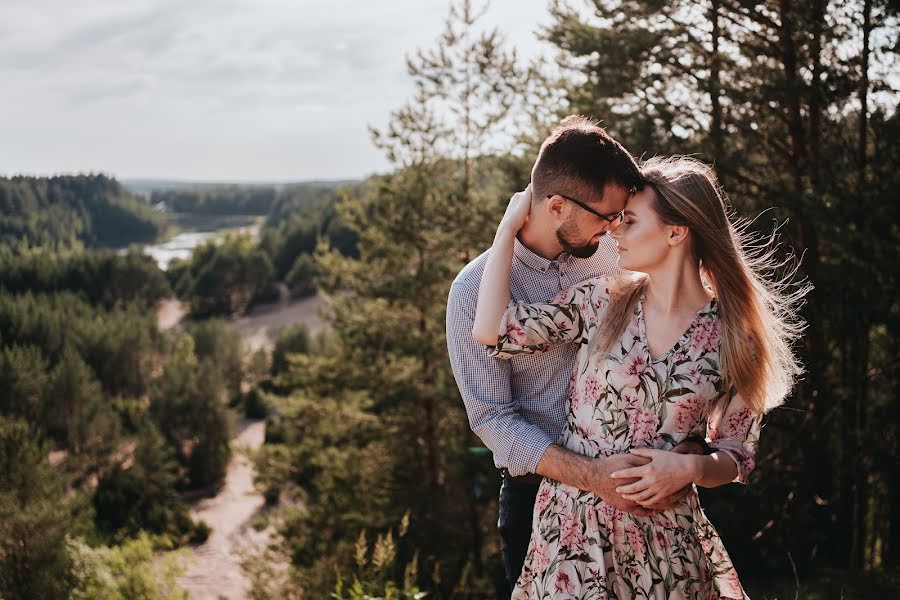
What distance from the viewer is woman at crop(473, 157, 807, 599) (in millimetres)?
2154

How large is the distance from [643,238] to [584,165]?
0.28 m

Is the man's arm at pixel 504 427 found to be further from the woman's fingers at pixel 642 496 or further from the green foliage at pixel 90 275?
the green foliage at pixel 90 275

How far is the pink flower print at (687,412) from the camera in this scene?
215 centimetres

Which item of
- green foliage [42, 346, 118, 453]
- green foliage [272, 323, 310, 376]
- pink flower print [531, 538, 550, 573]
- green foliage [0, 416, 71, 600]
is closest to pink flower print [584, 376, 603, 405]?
pink flower print [531, 538, 550, 573]

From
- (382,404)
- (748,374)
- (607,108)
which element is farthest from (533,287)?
(382,404)

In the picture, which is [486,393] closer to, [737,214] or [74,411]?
[737,214]

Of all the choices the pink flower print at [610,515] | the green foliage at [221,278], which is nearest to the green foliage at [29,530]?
the pink flower print at [610,515]

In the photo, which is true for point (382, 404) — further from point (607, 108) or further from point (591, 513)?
point (591, 513)

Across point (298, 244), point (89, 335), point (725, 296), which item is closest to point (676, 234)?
point (725, 296)

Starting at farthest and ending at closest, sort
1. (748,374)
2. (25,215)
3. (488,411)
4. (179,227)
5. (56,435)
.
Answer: (179,227) < (56,435) < (25,215) < (488,411) < (748,374)

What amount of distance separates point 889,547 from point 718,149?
16.4ft

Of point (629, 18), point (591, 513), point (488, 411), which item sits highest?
point (629, 18)

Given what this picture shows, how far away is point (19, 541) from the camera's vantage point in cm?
1588

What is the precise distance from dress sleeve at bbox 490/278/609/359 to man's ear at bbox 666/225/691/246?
232mm
